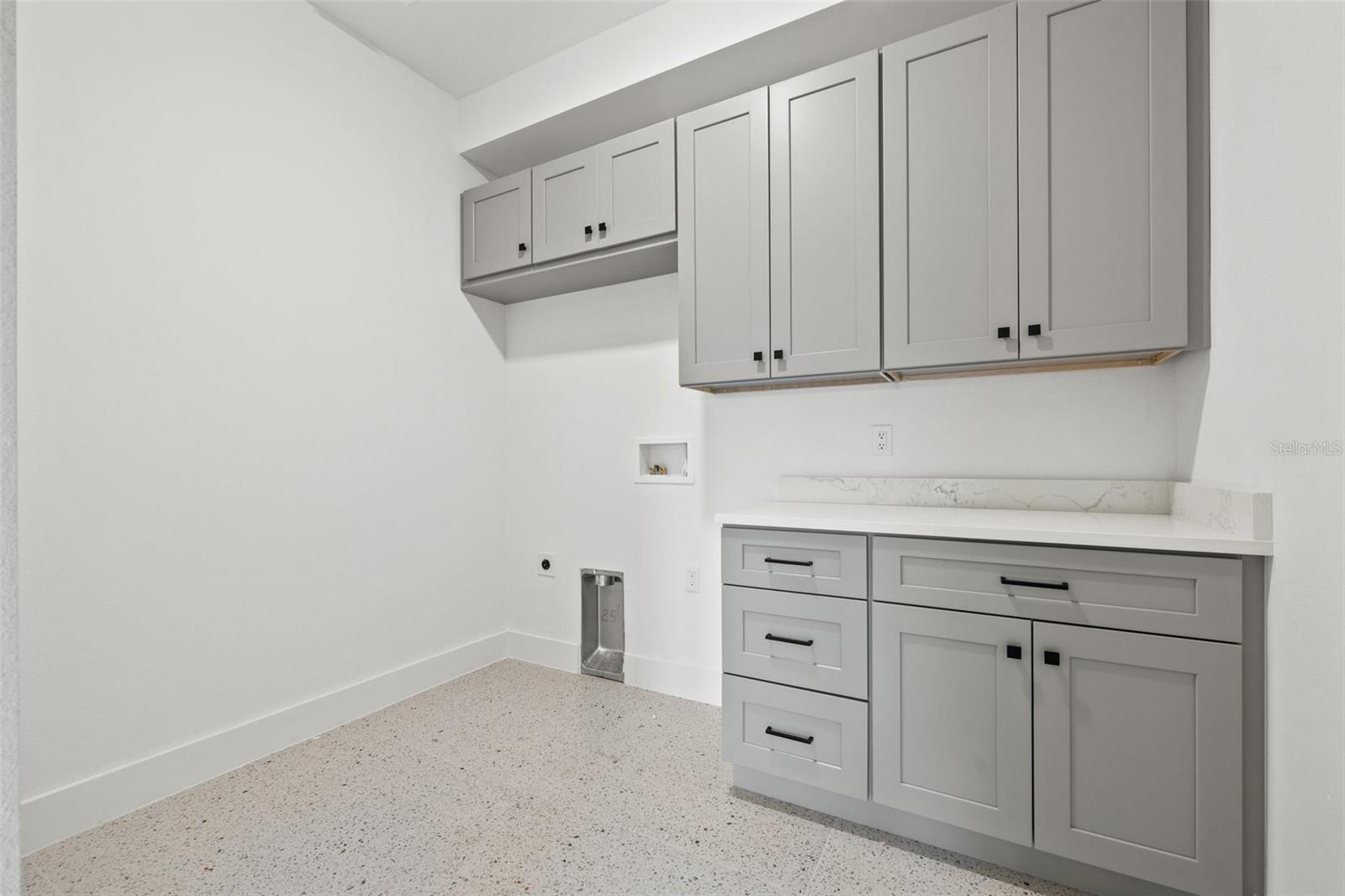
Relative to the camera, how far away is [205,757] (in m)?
1.97

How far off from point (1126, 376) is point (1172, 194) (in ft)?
1.83

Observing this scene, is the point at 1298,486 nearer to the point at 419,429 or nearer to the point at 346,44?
the point at 419,429

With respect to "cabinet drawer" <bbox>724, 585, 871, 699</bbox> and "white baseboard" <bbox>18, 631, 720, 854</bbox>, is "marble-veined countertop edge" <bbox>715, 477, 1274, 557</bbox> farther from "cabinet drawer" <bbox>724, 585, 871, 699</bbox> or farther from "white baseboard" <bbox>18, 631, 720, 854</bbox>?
"white baseboard" <bbox>18, 631, 720, 854</bbox>

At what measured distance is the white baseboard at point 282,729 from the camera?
1.68 metres

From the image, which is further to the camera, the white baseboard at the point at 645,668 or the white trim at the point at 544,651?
the white trim at the point at 544,651

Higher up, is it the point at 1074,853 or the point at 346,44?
the point at 346,44

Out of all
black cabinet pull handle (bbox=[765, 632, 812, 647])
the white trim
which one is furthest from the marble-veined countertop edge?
the white trim

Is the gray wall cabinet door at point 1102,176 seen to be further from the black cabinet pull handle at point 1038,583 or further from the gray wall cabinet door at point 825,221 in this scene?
the black cabinet pull handle at point 1038,583

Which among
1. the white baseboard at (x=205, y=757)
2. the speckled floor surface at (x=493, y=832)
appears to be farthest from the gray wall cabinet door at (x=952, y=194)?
the white baseboard at (x=205, y=757)

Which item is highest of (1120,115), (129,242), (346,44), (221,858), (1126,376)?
(346,44)

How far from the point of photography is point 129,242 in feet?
6.01

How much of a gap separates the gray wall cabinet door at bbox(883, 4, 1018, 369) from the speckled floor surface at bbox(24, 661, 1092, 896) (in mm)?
1413

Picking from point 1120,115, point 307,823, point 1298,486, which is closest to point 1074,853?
point 1298,486

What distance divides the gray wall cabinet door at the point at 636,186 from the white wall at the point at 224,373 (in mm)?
906
